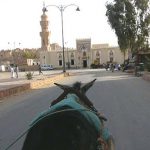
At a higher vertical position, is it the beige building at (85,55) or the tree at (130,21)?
the tree at (130,21)

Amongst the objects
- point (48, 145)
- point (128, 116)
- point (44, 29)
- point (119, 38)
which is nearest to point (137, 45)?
point (119, 38)

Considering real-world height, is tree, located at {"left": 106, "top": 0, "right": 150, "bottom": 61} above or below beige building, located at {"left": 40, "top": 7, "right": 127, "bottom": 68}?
above

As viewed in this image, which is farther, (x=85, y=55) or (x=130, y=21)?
(x=85, y=55)

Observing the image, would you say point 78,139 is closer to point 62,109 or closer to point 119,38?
point 62,109

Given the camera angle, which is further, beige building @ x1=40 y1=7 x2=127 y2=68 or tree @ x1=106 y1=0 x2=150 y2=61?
beige building @ x1=40 y1=7 x2=127 y2=68

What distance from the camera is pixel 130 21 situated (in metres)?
60.7

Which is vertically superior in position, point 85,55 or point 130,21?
point 130,21

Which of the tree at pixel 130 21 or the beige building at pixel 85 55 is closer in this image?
the tree at pixel 130 21

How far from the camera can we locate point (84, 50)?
469 ft

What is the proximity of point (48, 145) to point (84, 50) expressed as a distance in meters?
138

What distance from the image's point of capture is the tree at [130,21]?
6009cm

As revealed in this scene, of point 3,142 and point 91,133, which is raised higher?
point 91,133

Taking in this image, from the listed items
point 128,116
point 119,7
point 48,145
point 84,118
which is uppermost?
point 119,7

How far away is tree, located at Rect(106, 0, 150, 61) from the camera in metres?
60.1
